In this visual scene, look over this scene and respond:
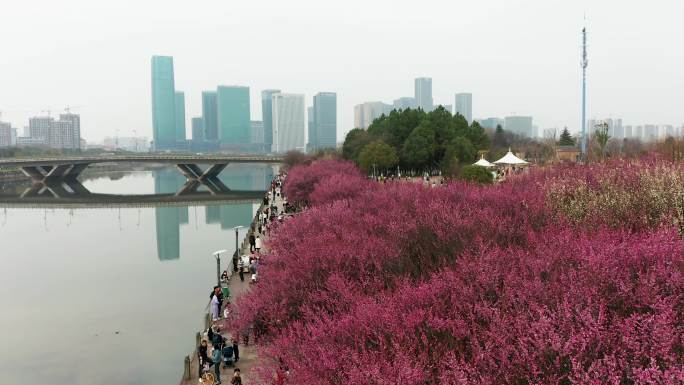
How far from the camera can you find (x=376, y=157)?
52281mm

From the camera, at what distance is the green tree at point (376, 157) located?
2063 inches

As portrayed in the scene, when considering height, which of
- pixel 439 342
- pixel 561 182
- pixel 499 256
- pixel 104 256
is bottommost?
pixel 104 256

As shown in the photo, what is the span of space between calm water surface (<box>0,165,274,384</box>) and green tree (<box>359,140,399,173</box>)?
47.0ft

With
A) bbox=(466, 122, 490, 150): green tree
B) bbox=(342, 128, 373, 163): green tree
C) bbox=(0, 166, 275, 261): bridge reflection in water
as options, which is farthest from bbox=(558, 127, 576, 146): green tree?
bbox=(0, 166, 275, 261): bridge reflection in water

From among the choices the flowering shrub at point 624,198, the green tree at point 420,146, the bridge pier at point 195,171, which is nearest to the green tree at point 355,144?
the green tree at point 420,146

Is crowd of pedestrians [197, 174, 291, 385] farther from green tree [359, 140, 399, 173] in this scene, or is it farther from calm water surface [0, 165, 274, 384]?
green tree [359, 140, 399, 173]

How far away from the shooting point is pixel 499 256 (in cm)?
919

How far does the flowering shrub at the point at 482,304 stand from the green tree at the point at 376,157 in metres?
38.4

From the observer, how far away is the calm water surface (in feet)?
52.5

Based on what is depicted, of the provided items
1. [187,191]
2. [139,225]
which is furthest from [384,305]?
[187,191]

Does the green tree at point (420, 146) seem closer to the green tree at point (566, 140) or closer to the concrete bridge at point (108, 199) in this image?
the concrete bridge at point (108, 199)

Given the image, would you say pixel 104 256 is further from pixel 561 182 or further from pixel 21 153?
pixel 21 153

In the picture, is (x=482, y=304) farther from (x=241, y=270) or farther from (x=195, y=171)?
(x=195, y=171)

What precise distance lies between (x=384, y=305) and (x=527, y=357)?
2655 millimetres
